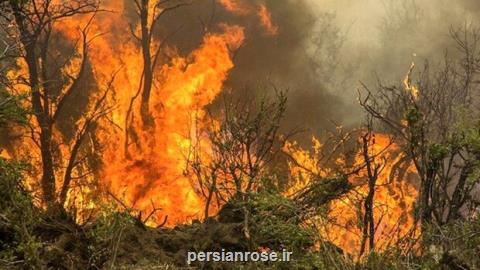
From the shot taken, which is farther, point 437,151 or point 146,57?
point 146,57

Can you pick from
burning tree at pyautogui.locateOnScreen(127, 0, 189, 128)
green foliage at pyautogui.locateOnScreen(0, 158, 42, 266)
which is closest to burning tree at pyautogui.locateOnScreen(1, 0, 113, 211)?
burning tree at pyautogui.locateOnScreen(127, 0, 189, 128)

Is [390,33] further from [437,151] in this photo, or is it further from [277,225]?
[277,225]

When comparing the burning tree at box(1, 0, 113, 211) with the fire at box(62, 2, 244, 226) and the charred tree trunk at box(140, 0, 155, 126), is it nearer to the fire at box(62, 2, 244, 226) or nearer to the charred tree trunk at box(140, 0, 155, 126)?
the fire at box(62, 2, 244, 226)

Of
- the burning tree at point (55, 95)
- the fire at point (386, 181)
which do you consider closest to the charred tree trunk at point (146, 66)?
the burning tree at point (55, 95)

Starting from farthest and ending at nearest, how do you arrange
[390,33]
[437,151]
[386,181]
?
[390,33] < [386,181] < [437,151]

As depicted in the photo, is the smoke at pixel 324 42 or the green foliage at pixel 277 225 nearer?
the green foliage at pixel 277 225

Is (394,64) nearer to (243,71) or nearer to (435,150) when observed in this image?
(243,71)

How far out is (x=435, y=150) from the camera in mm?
6953

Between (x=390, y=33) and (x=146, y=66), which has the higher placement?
(x=390, y=33)

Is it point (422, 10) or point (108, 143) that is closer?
point (108, 143)

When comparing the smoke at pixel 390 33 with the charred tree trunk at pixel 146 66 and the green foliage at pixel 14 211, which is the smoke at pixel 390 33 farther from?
the green foliage at pixel 14 211

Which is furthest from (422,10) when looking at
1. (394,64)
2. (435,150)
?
(435,150)

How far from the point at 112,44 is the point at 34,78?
904 centimetres

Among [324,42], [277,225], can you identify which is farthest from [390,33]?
[277,225]
